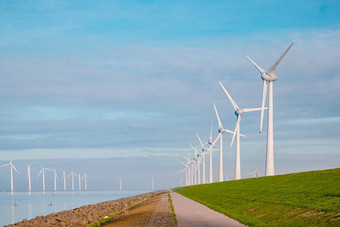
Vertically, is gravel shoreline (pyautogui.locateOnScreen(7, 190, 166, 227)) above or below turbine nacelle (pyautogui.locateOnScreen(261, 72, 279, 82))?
below

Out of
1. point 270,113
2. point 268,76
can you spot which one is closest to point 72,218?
point 270,113

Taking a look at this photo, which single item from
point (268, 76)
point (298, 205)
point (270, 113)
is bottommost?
point (298, 205)

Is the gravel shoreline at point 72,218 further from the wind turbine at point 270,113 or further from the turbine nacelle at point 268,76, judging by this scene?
the turbine nacelle at point 268,76

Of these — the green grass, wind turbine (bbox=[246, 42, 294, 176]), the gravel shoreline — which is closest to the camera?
the green grass

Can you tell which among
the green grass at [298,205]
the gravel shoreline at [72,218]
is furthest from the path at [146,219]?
the green grass at [298,205]

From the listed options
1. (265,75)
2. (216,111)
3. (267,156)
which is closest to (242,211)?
(267,156)

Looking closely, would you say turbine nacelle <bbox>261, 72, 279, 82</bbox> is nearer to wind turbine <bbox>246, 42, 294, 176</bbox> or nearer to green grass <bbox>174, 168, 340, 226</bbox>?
wind turbine <bbox>246, 42, 294, 176</bbox>

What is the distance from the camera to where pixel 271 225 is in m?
24.3

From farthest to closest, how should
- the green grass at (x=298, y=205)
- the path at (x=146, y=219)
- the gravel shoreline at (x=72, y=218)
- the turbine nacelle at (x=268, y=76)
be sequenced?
1. the turbine nacelle at (x=268, y=76)
2. the gravel shoreline at (x=72, y=218)
3. the path at (x=146, y=219)
4. the green grass at (x=298, y=205)

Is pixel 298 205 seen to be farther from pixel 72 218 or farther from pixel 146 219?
pixel 72 218

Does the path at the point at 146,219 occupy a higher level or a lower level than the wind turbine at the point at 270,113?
lower

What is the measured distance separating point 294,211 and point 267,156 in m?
31.2

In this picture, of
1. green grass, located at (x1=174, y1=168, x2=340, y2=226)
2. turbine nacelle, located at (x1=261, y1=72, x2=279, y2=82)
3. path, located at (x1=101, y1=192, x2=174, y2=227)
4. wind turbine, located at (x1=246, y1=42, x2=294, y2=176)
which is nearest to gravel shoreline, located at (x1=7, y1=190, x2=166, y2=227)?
path, located at (x1=101, y1=192, x2=174, y2=227)

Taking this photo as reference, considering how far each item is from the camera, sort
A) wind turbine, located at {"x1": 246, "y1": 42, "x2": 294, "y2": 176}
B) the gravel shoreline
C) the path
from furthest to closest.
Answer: wind turbine, located at {"x1": 246, "y1": 42, "x2": 294, "y2": 176} → the gravel shoreline → the path
